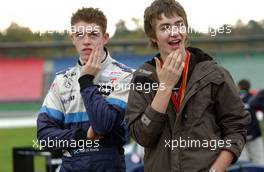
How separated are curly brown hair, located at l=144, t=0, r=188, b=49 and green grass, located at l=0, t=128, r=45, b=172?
9.42 meters

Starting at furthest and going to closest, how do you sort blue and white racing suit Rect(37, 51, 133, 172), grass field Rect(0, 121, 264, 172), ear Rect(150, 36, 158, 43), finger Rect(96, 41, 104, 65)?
grass field Rect(0, 121, 264, 172), finger Rect(96, 41, 104, 65), blue and white racing suit Rect(37, 51, 133, 172), ear Rect(150, 36, 158, 43)

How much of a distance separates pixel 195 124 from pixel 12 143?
17526 mm

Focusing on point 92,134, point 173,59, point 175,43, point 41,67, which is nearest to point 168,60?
point 173,59

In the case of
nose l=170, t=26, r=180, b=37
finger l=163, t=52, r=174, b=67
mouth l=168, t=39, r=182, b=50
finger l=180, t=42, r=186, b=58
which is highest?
nose l=170, t=26, r=180, b=37

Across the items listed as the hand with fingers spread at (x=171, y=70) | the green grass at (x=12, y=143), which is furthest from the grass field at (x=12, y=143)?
the hand with fingers spread at (x=171, y=70)

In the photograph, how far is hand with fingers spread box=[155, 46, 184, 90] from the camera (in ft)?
10.5

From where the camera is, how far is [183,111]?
10.7ft

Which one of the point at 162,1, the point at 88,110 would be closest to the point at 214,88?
the point at 162,1

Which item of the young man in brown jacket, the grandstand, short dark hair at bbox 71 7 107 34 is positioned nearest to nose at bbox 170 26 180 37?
the young man in brown jacket

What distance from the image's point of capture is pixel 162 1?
138 inches

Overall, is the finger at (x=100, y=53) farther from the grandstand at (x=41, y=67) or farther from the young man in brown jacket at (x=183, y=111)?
the grandstand at (x=41, y=67)

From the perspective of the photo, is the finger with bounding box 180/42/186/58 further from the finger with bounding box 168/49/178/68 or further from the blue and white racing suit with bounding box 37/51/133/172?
the blue and white racing suit with bounding box 37/51/133/172

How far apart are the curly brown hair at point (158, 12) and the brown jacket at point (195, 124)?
12.1 inches

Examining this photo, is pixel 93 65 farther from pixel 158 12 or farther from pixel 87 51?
pixel 158 12
